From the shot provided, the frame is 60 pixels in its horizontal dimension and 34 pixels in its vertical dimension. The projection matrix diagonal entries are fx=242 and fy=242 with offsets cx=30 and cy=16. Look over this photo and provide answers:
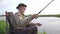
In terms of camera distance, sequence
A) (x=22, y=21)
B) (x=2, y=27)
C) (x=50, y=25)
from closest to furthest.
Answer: (x=22, y=21)
(x=2, y=27)
(x=50, y=25)

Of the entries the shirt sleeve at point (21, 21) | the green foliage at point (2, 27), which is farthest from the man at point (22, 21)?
the green foliage at point (2, 27)

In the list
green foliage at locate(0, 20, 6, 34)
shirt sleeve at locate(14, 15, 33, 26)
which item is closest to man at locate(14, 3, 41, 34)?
shirt sleeve at locate(14, 15, 33, 26)

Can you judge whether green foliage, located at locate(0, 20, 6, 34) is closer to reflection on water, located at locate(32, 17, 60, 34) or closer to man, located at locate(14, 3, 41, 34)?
reflection on water, located at locate(32, 17, 60, 34)

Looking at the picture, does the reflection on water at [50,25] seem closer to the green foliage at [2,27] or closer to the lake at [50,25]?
the lake at [50,25]

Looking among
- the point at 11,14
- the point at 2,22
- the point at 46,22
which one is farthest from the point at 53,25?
the point at 11,14

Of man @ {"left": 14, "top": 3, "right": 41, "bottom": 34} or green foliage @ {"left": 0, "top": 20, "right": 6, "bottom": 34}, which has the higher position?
man @ {"left": 14, "top": 3, "right": 41, "bottom": 34}

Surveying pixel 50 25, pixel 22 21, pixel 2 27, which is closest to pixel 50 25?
pixel 50 25

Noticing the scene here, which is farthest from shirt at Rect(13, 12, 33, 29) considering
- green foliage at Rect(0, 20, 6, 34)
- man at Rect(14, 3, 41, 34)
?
green foliage at Rect(0, 20, 6, 34)

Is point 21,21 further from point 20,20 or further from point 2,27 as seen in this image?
point 2,27

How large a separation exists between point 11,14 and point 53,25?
225cm

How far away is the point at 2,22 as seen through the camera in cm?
454

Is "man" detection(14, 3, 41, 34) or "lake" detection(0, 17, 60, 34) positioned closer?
"man" detection(14, 3, 41, 34)

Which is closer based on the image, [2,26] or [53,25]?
[2,26]

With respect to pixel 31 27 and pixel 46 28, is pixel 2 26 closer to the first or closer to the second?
pixel 46 28
